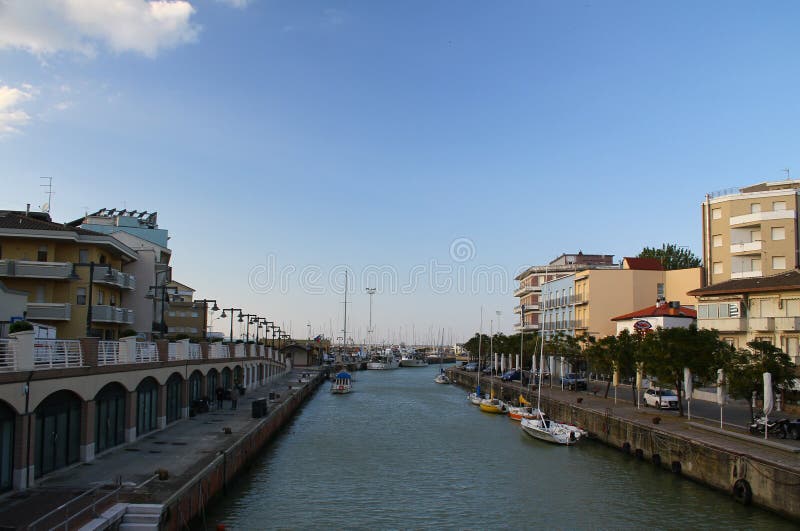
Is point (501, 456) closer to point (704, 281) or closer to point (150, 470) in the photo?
point (150, 470)

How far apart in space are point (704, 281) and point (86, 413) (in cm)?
6373

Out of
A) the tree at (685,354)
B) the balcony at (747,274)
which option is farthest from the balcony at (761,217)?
the tree at (685,354)

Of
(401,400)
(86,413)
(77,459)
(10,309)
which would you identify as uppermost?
(10,309)

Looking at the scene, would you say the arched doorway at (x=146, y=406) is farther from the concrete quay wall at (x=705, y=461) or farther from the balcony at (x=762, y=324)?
the balcony at (x=762, y=324)

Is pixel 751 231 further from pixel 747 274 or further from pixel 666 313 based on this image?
pixel 666 313

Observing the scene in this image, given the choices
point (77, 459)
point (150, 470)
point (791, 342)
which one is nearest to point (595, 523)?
point (150, 470)

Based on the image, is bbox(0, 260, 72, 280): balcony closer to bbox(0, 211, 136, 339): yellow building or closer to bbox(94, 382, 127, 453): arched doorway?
bbox(0, 211, 136, 339): yellow building

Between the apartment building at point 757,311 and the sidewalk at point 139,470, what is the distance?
124 feet

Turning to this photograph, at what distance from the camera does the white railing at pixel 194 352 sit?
141 ft

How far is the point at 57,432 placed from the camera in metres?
23.1

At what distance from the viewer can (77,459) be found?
24828mm

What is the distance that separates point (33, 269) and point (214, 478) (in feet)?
85.6

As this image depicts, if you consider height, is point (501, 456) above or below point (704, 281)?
below

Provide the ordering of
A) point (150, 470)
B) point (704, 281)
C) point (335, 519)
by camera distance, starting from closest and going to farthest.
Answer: point (150, 470) < point (335, 519) < point (704, 281)
